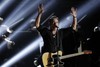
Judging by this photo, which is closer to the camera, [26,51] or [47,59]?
[47,59]

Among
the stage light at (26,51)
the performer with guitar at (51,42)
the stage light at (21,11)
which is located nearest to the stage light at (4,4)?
the stage light at (21,11)

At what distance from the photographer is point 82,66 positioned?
5023 millimetres

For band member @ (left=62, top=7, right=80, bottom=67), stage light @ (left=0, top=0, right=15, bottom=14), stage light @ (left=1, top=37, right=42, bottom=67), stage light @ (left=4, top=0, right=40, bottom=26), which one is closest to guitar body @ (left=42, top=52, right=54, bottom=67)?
band member @ (left=62, top=7, right=80, bottom=67)

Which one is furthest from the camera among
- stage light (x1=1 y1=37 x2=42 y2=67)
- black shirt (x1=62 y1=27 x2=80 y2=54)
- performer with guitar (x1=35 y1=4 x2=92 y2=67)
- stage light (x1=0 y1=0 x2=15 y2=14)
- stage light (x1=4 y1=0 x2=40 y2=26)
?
stage light (x1=4 y1=0 x2=40 y2=26)

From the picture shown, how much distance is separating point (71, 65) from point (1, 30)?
280 centimetres

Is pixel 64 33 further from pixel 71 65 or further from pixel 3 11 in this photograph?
pixel 3 11

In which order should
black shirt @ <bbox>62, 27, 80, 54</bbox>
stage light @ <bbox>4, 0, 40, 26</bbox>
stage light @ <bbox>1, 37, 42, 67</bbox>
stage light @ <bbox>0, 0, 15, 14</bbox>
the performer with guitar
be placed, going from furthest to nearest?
stage light @ <bbox>4, 0, 40, 26</bbox> < stage light @ <bbox>0, 0, 15, 14</bbox> < stage light @ <bbox>1, 37, 42, 67</bbox> < black shirt @ <bbox>62, 27, 80, 54</bbox> < the performer with guitar

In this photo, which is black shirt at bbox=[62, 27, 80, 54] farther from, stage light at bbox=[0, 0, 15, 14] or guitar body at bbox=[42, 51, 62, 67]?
stage light at bbox=[0, 0, 15, 14]

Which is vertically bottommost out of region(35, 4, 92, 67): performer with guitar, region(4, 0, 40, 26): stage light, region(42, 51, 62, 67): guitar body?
region(42, 51, 62, 67): guitar body

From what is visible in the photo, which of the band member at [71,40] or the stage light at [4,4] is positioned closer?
the band member at [71,40]

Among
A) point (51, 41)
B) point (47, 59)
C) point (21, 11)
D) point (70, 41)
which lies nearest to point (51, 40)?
point (51, 41)

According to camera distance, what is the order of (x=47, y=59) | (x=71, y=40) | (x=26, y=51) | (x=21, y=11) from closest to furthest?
1. (x=47, y=59)
2. (x=71, y=40)
3. (x=26, y=51)
4. (x=21, y=11)

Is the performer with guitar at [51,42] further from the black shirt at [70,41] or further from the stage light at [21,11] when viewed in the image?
the stage light at [21,11]

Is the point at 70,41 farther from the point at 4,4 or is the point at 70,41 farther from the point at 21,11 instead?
the point at 4,4
